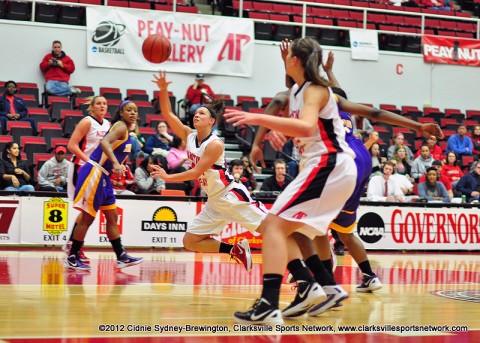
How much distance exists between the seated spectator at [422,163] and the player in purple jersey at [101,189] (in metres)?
9.30

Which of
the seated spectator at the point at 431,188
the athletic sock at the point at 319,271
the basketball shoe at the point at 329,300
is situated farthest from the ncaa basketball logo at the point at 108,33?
the basketball shoe at the point at 329,300

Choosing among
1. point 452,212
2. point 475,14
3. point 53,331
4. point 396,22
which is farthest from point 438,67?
point 53,331

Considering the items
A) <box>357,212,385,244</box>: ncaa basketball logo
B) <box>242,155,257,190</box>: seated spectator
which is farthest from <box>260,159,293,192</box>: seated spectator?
<box>357,212,385,244</box>: ncaa basketball logo

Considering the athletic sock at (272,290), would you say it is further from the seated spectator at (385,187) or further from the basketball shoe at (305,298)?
the seated spectator at (385,187)

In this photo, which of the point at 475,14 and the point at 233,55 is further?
the point at 475,14

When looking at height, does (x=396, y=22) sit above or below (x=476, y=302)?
above

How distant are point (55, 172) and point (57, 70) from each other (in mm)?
4507

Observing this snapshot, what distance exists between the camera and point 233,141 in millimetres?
18812

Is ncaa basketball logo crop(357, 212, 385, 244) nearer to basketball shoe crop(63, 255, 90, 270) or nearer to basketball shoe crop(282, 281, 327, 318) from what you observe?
basketball shoe crop(63, 255, 90, 270)

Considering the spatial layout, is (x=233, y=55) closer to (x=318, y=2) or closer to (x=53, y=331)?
(x=318, y=2)

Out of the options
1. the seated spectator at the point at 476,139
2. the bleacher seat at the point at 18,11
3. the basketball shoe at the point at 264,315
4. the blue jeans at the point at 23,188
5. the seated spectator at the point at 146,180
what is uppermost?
the bleacher seat at the point at 18,11

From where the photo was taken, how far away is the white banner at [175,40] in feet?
61.7

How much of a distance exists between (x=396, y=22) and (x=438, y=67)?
1.68 meters

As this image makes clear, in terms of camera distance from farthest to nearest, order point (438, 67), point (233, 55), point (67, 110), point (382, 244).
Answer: point (438, 67) < point (233, 55) < point (67, 110) < point (382, 244)
